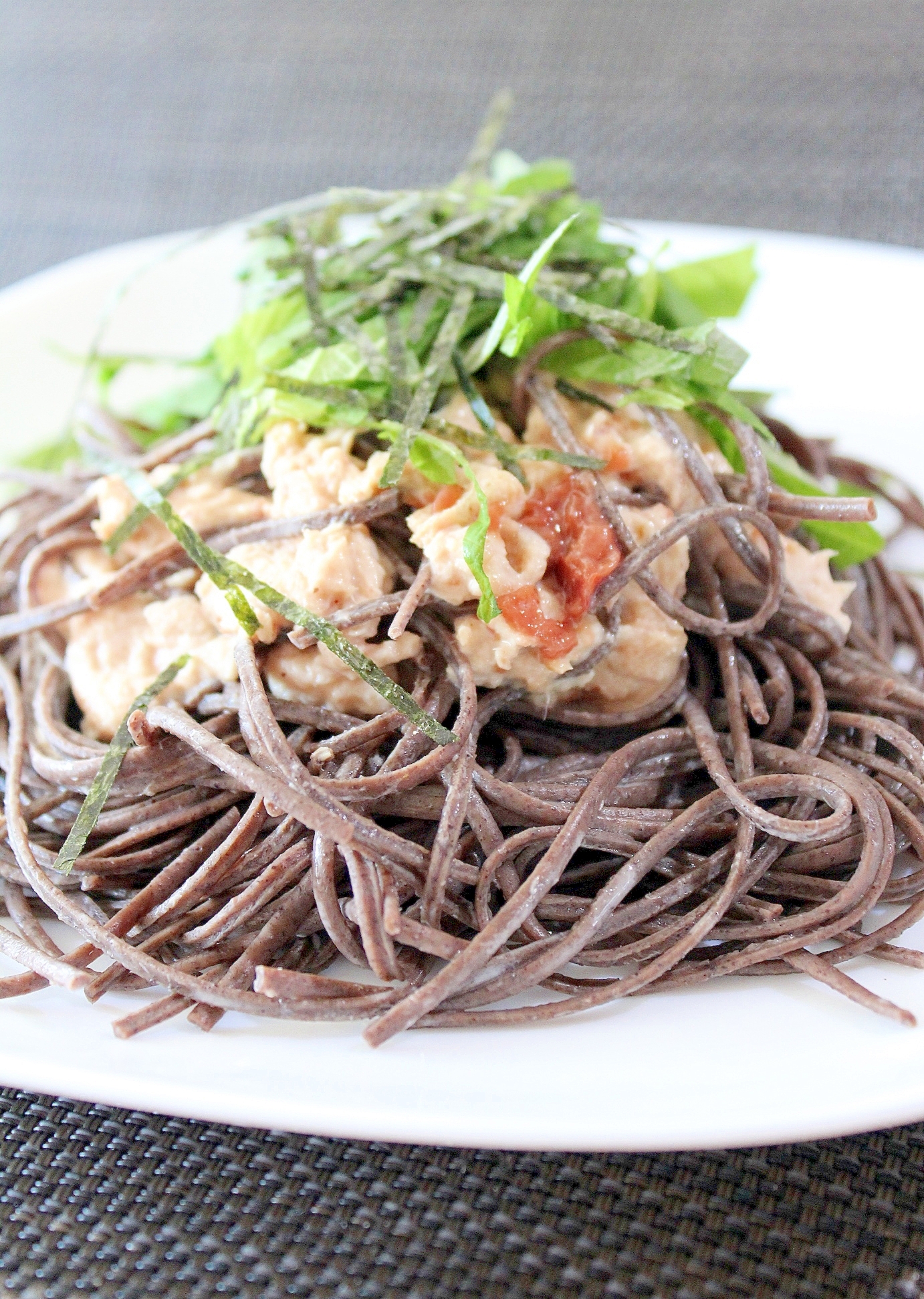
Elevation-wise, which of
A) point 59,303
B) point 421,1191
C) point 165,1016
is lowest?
point 421,1191

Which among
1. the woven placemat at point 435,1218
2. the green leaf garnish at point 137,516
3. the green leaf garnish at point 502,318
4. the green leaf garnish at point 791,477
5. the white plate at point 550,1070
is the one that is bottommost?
the woven placemat at point 435,1218

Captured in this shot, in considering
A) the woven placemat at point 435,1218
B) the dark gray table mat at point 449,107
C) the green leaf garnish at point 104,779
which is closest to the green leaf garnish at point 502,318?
the green leaf garnish at point 104,779

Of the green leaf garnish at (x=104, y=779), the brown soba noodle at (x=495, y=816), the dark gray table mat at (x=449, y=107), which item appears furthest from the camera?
the dark gray table mat at (x=449, y=107)

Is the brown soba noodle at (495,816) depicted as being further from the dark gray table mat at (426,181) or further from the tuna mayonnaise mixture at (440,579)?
the dark gray table mat at (426,181)

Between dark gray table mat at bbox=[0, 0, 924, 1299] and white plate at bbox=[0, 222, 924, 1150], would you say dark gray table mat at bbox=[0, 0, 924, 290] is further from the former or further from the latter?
white plate at bbox=[0, 222, 924, 1150]

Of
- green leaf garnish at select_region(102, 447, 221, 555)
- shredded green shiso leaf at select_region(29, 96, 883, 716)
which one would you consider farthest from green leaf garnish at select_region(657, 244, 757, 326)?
green leaf garnish at select_region(102, 447, 221, 555)

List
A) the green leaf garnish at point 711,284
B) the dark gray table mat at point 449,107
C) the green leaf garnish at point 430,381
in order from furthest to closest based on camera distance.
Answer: the dark gray table mat at point 449,107, the green leaf garnish at point 711,284, the green leaf garnish at point 430,381

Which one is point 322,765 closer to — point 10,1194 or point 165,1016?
point 165,1016

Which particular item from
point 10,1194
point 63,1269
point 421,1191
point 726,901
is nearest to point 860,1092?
point 726,901
